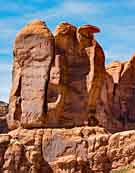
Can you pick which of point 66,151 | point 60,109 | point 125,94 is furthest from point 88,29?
point 66,151

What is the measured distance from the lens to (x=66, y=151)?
41.9m

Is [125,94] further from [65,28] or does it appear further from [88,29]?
[65,28]

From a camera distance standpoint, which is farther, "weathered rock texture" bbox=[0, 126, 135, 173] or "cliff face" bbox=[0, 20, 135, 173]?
"cliff face" bbox=[0, 20, 135, 173]

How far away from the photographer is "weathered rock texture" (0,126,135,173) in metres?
40.8

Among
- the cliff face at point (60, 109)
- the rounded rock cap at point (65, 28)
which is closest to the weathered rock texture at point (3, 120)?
the cliff face at point (60, 109)

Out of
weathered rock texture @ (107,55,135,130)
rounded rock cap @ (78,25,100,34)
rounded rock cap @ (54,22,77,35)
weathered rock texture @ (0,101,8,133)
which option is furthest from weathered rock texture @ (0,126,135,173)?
weathered rock texture @ (107,55,135,130)

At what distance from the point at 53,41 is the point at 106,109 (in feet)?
35.4

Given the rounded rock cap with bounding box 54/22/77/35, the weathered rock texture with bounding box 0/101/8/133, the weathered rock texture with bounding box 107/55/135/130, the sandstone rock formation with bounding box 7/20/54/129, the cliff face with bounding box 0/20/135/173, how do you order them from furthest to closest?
1. the weathered rock texture with bounding box 107/55/135/130
2. the weathered rock texture with bounding box 0/101/8/133
3. the rounded rock cap with bounding box 54/22/77/35
4. the sandstone rock formation with bounding box 7/20/54/129
5. the cliff face with bounding box 0/20/135/173

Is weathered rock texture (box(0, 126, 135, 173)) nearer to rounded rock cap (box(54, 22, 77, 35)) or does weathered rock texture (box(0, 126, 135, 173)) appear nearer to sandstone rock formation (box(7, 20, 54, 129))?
sandstone rock formation (box(7, 20, 54, 129))

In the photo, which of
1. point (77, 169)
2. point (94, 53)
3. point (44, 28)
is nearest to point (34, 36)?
point (44, 28)

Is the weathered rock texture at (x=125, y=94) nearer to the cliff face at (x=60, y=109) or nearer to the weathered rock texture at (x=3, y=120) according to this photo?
the cliff face at (x=60, y=109)

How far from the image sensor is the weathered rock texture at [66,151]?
134 ft

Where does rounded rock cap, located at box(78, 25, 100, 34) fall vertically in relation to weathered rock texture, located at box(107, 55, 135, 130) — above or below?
above

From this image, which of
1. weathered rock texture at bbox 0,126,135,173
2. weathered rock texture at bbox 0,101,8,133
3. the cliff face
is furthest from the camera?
weathered rock texture at bbox 0,101,8,133
